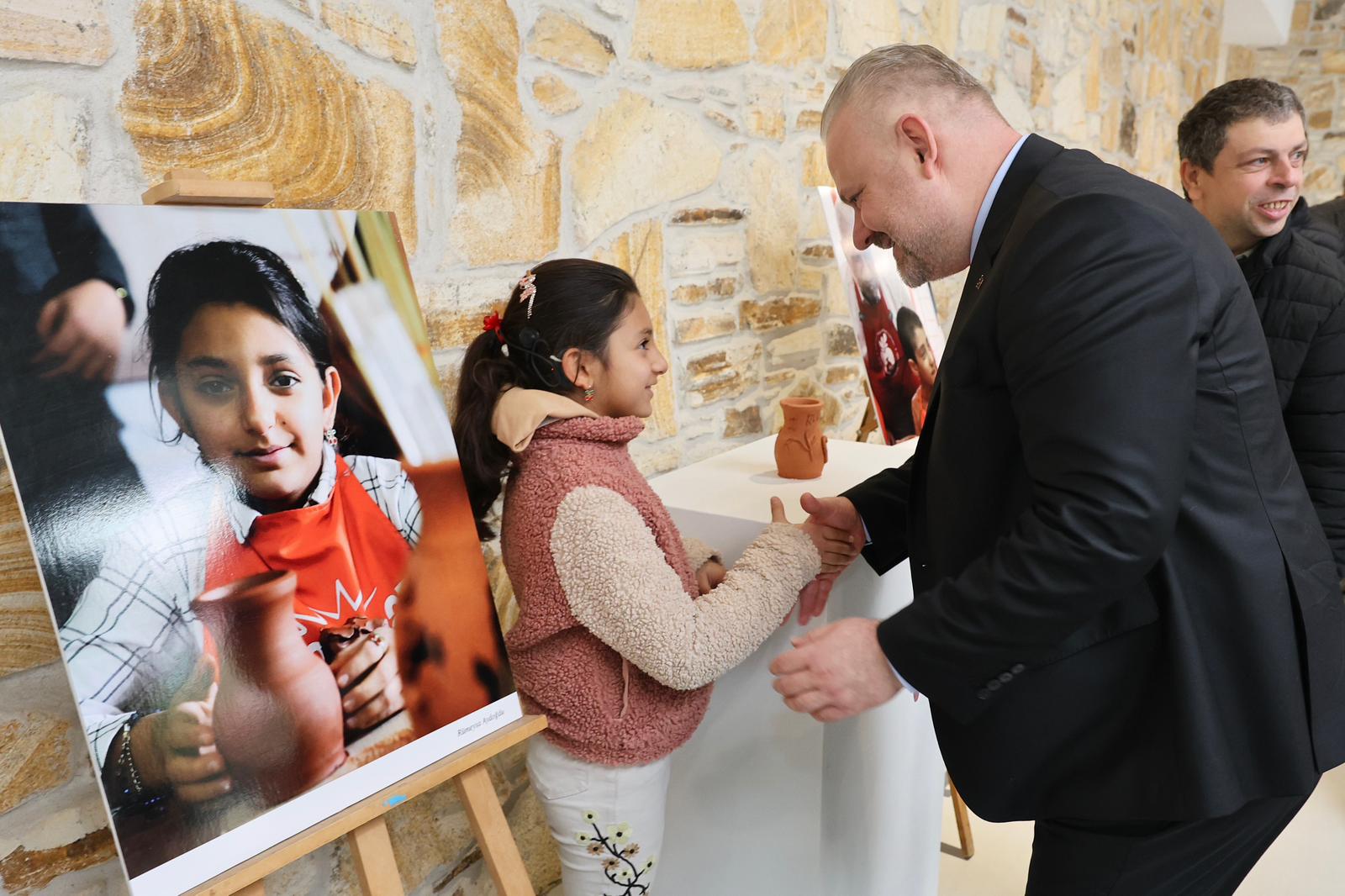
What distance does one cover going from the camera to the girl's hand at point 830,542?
1469mm

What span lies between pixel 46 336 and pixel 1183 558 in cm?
122

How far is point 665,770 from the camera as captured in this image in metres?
1.41

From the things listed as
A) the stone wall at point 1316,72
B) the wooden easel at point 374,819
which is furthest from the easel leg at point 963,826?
the stone wall at point 1316,72

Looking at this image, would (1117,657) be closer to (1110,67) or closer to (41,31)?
(41,31)

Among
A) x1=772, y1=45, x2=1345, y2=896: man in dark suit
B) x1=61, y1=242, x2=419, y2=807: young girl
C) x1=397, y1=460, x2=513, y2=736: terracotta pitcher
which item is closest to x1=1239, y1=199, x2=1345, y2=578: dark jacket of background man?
x1=772, y1=45, x2=1345, y2=896: man in dark suit

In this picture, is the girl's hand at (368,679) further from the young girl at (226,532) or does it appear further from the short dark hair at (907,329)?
the short dark hair at (907,329)

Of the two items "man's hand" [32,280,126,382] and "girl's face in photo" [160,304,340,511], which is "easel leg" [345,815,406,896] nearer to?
"girl's face in photo" [160,304,340,511]

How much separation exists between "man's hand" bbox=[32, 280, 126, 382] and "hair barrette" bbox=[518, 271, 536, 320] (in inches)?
21.8

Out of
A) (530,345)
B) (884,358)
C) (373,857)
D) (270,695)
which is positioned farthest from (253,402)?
(884,358)

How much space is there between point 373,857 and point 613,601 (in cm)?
40

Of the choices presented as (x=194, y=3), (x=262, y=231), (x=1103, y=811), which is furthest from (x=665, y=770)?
(x=194, y=3)

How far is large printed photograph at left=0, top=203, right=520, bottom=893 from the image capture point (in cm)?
84

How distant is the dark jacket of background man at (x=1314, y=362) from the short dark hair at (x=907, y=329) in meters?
0.79

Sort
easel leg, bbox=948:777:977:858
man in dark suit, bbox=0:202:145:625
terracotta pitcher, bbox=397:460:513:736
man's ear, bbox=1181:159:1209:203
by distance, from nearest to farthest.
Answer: man in dark suit, bbox=0:202:145:625 → terracotta pitcher, bbox=397:460:513:736 → man's ear, bbox=1181:159:1209:203 → easel leg, bbox=948:777:977:858
